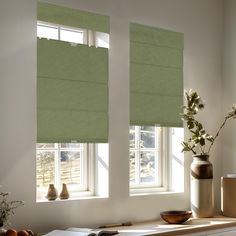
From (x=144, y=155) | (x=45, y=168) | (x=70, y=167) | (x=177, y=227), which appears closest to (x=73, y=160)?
(x=70, y=167)

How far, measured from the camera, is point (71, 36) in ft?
12.6

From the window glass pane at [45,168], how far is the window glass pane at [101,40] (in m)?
0.94

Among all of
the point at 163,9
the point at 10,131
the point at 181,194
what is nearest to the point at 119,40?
the point at 163,9

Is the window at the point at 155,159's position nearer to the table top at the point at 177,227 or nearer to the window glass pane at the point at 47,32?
the table top at the point at 177,227

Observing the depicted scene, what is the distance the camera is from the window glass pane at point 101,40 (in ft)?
12.5

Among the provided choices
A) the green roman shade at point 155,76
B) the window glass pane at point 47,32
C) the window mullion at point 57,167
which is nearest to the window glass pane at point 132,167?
the green roman shade at point 155,76

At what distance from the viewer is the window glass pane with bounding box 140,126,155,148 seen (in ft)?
14.1

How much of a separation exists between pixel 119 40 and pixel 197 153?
129 centimetres

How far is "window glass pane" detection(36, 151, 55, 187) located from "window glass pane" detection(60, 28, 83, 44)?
906 mm

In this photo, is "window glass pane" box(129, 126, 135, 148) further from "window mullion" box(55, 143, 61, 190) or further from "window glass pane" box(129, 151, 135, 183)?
"window mullion" box(55, 143, 61, 190)

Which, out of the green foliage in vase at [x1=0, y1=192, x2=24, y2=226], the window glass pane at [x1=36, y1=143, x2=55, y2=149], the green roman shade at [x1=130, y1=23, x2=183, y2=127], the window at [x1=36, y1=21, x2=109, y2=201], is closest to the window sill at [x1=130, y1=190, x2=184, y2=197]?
the window at [x1=36, y1=21, x2=109, y2=201]

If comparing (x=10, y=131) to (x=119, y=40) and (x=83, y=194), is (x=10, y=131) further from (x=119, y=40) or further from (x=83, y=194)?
(x=119, y=40)

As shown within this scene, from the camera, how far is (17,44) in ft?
10.8

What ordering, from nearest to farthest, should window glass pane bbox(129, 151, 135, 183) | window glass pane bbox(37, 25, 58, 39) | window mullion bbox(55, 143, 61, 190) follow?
window glass pane bbox(37, 25, 58, 39), window mullion bbox(55, 143, 61, 190), window glass pane bbox(129, 151, 135, 183)
